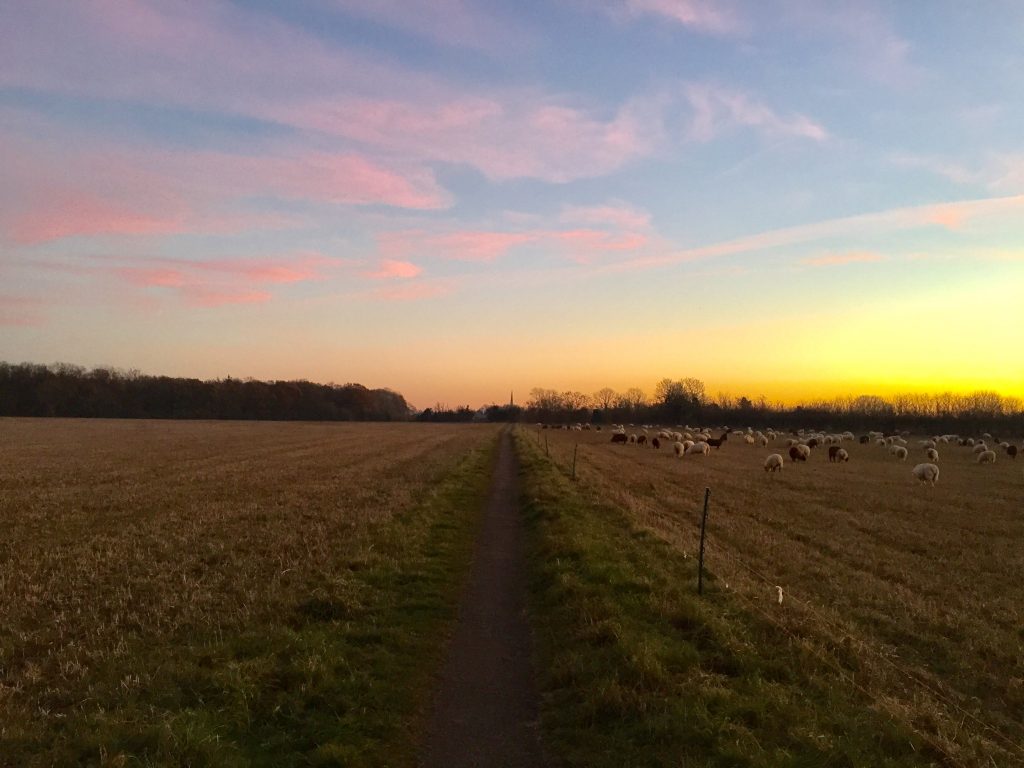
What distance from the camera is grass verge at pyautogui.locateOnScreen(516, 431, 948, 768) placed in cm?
640

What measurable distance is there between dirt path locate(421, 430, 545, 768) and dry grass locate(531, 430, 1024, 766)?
3822mm

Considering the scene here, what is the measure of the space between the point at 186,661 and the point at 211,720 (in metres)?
1.78

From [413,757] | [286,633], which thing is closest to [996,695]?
[413,757]

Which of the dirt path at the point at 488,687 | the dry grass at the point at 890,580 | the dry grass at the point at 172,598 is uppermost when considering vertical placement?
the dry grass at the point at 172,598

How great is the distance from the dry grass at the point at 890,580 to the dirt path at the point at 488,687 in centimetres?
382

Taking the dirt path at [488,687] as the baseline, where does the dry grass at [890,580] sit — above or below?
below

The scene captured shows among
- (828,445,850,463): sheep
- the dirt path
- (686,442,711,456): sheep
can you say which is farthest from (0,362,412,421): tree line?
the dirt path

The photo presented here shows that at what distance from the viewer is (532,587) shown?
12961 millimetres

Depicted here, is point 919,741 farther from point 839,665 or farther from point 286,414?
point 286,414

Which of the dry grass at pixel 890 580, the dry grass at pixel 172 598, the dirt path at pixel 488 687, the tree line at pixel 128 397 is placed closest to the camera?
the dirt path at pixel 488 687

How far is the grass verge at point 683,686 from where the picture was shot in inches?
252

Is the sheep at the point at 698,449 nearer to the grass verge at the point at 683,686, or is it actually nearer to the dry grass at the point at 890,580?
the dry grass at the point at 890,580

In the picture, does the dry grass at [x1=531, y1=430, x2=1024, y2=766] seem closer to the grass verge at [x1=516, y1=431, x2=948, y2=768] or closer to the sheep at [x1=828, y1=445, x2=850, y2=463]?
the grass verge at [x1=516, y1=431, x2=948, y2=768]

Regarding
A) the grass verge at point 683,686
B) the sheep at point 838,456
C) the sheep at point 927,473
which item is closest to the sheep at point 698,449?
the sheep at point 838,456
